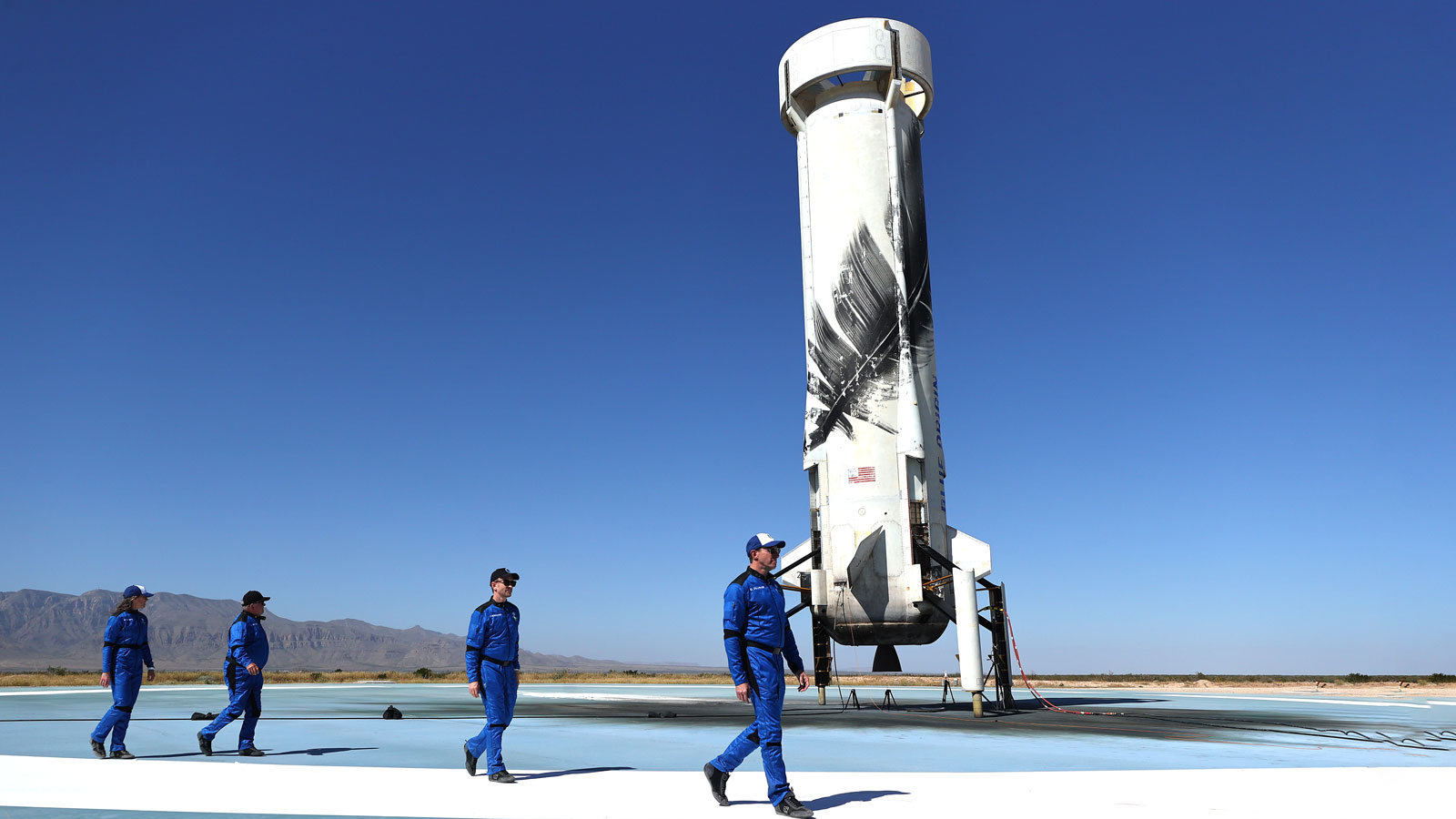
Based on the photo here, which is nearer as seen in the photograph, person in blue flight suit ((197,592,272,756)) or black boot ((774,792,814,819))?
black boot ((774,792,814,819))

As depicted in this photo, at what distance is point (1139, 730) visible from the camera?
12.8m

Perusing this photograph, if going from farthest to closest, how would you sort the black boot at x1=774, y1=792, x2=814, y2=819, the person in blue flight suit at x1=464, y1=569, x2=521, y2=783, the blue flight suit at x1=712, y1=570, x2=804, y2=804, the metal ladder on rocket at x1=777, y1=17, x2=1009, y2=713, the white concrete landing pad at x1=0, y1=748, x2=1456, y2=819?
1. the metal ladder on rocket at x1=777, y1=17, x2=1009, y2=713
2. the person in blue flight suit at x1=464, y1=569, x2=521, y2=783
3. the blue flight suit at x1=712, y1=570, x2=804, y2=804
4. the white concrete landing pad at x1=0, y1=748, x2=1456, y2=819
5. the black boot at x1=774, y1=792, x2=814, y2=819

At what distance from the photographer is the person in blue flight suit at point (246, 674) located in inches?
389

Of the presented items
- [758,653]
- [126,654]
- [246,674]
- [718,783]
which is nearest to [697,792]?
[718,783]

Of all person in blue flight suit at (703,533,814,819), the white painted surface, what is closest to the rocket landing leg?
the white painted surface

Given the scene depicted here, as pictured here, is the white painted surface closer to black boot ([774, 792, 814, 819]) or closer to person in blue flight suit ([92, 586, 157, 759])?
black boot ([774, 792, 814, 819])

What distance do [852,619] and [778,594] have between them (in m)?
11.5

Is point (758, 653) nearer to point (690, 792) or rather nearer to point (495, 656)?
point (690, 792)

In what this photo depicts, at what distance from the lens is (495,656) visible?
859 centimetres

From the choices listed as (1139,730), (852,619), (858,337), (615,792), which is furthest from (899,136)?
(615,792)

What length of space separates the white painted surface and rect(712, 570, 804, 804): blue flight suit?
65 cm

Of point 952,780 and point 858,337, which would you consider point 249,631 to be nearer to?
point 952,780

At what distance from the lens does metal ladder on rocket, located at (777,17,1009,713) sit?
60.1ft

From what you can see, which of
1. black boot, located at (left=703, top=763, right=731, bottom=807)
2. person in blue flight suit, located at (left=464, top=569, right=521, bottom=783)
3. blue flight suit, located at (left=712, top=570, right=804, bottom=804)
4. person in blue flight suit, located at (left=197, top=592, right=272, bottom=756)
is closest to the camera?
black boot, located at (left=703, top=763, right=731, bottom=807)
